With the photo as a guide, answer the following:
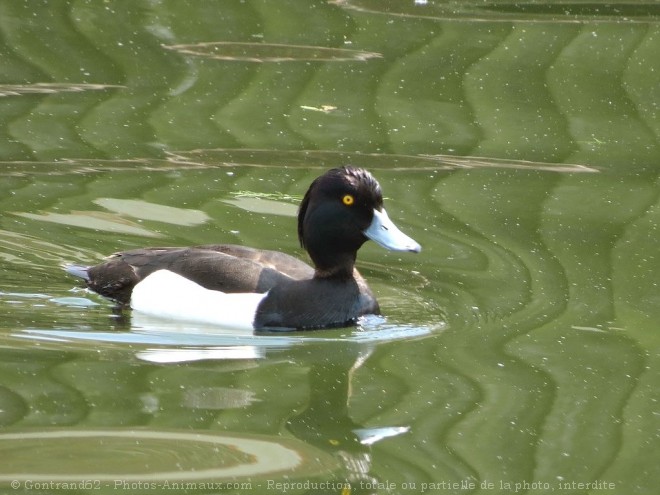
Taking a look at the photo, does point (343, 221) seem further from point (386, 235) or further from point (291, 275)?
point (291, 275)

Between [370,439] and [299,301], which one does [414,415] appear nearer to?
[370,439]

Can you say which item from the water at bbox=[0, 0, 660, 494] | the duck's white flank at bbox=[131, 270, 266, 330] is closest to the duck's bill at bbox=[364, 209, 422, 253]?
the water at bbox=[0, 0, 660, 494]

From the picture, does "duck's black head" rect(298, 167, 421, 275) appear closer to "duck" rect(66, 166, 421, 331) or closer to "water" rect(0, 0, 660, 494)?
"duck" rect(66, 166, 421, 331)

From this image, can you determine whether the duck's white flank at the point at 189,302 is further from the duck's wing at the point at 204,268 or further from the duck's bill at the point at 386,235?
the duck's bill at the point at 386,235

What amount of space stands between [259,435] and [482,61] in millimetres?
6068

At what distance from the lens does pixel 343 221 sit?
7664mm

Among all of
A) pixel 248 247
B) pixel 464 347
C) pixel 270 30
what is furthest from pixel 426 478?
pixel 270 30

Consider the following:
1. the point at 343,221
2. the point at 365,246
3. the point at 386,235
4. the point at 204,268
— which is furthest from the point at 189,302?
the point at 365,246

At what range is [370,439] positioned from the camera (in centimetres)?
571

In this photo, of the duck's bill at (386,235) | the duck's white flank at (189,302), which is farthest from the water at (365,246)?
the duck's bill at (386,235)

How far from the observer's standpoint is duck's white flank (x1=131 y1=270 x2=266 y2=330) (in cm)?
748

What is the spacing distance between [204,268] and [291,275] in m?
0.44

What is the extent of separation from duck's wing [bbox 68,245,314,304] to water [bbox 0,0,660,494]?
6.0 inches

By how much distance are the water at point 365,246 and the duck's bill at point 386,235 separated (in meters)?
0.35
